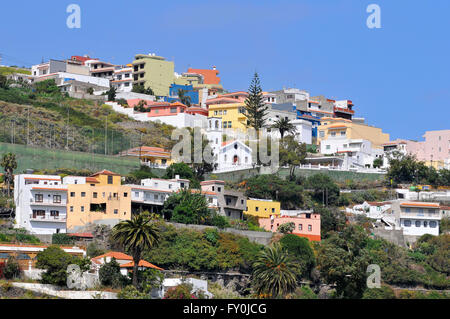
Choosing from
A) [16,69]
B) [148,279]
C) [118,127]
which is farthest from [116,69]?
[148,279]

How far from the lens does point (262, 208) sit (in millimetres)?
84750

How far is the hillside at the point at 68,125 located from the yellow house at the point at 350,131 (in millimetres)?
20266

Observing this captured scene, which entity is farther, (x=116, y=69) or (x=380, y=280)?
(x=116, y=69)

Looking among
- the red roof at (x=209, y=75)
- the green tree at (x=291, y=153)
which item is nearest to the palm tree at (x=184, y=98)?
the red roof at (x=209, y=75)

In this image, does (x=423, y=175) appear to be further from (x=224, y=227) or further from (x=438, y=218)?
(x=224, y=227)

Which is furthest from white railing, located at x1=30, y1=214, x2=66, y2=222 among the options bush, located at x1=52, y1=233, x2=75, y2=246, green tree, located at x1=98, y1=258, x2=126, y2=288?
green tree, located at x1=98, y1=258, x2=126, y2=288

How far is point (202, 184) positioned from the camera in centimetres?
8531

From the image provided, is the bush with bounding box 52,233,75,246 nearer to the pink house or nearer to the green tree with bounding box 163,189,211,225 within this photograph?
the green tree with bounding box 163,189,211,225

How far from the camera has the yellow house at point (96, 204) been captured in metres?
74.2

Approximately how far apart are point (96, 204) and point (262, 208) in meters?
16.2

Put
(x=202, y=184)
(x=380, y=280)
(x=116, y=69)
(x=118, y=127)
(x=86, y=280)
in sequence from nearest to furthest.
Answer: (x=86, y=280)
(x=380, y=280)
(x=202, y=184)
(x=118, y=127)
(x=116, y=69)

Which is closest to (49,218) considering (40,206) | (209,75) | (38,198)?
(40,206)

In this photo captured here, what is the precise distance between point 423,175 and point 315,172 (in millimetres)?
11204

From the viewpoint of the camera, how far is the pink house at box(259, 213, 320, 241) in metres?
79.9
